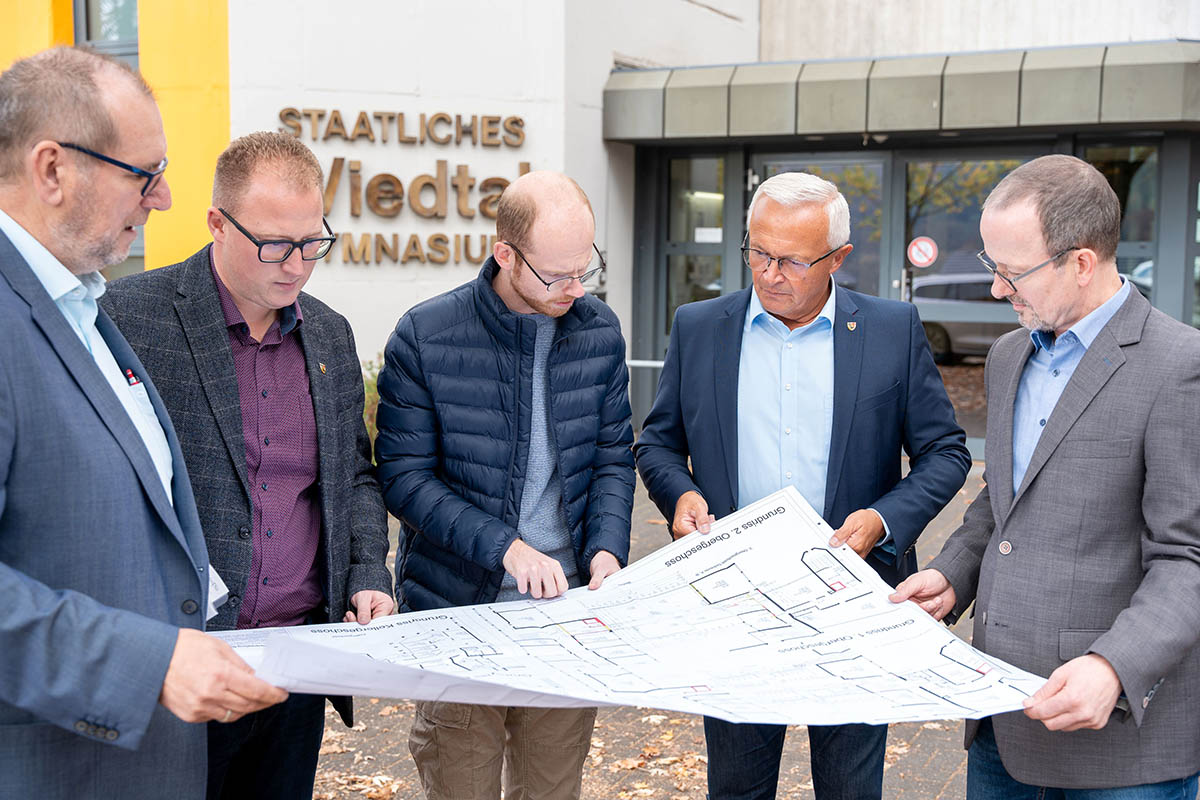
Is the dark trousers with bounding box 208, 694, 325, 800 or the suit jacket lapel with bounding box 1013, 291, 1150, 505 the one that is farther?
the dark trousers with bounding box 208, 694, 325, 800

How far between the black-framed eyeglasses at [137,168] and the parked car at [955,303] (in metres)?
9.76

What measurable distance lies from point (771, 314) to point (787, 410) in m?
0.28

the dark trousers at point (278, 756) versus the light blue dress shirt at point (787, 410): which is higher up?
the light blue dress shirt at point (787, 410)

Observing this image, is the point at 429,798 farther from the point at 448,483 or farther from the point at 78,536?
the point at 78,536

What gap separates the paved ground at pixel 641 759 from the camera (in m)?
4.38

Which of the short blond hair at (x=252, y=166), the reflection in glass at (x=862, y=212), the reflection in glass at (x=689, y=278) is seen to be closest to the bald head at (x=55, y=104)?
the short blond hair at (x=252, y=166)

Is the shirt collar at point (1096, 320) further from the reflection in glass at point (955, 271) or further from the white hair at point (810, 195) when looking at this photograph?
the reflection in glass at point (955, 271)

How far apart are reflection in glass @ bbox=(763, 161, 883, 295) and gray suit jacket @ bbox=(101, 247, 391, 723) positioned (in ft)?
30.1

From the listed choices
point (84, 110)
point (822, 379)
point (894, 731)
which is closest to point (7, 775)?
point (84, 110)

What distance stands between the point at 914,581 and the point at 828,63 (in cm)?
895

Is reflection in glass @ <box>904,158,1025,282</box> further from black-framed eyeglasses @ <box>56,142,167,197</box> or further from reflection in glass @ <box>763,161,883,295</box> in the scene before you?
black-framed eyeglasses @ <box>56,142,167,197</box>

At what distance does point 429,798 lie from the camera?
3.11 metres

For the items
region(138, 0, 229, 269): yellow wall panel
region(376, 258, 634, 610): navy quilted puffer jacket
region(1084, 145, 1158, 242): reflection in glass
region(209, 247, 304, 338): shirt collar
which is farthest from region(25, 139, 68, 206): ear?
region(1084, 145, 1158, 242): reflection in glass

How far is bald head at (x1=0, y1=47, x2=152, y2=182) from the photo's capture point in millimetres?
1854
